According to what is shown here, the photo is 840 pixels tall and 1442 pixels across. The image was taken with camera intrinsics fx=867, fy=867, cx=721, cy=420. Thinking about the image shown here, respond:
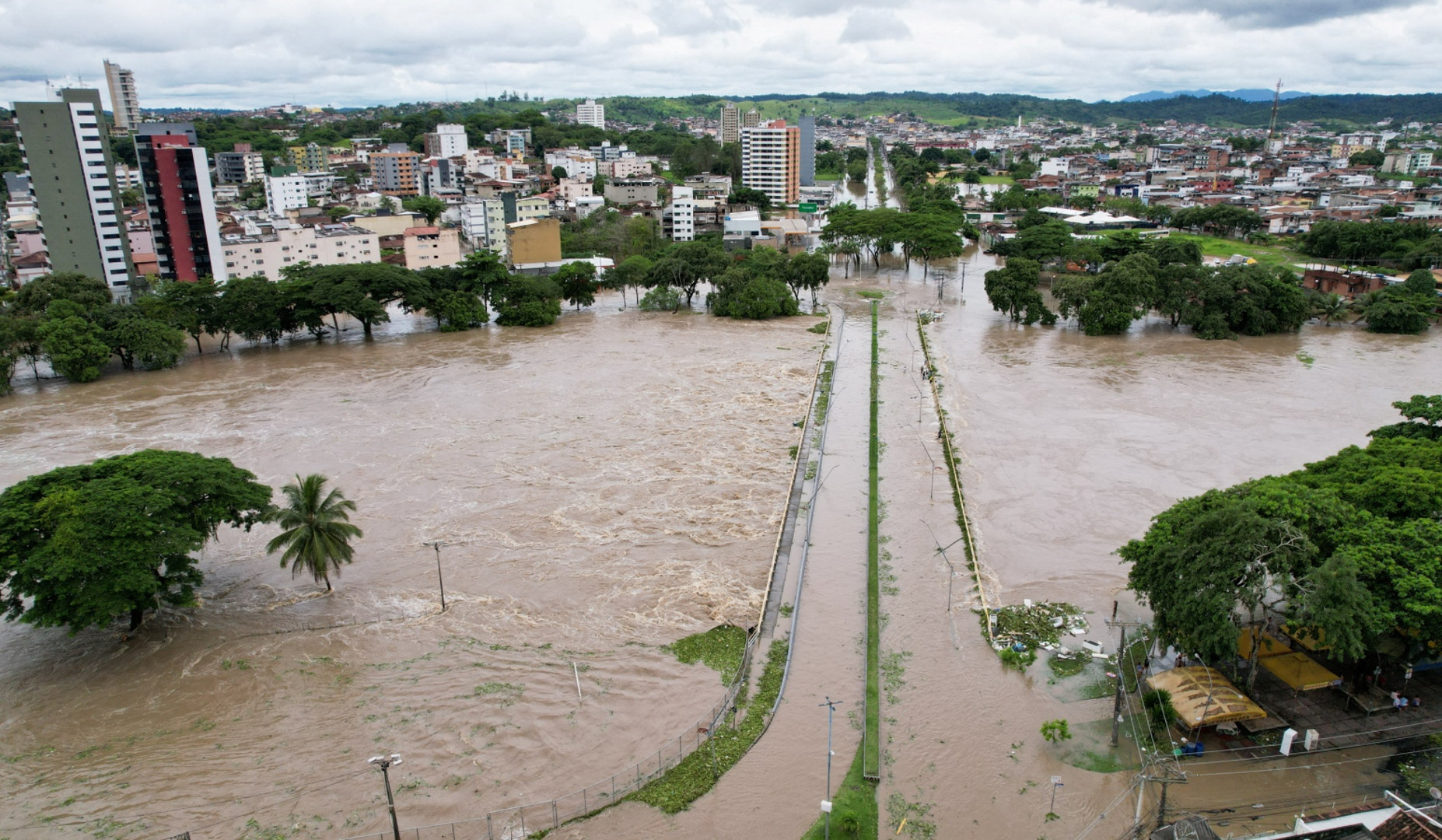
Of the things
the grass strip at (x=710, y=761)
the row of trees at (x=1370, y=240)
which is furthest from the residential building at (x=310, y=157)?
the grass strip at (x=710, y=761)

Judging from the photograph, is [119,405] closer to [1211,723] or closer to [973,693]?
[973,693]

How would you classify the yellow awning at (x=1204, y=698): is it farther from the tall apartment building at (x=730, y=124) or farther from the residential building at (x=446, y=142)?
the tall apartment building at (x=730, y=124)

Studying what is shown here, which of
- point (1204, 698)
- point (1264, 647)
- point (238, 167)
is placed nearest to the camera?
point (1204, 698)

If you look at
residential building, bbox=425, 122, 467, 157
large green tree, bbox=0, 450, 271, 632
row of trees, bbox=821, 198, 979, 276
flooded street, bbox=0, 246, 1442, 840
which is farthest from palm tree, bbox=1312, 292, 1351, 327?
residential building, bbox=425, 122, 467, 157

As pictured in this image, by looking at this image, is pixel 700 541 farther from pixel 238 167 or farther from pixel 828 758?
pixel 238 167

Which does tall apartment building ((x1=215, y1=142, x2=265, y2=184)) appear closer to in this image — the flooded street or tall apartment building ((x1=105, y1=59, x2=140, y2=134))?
tall apartment building ((x1=105, y1=59, x2=140, y2=134))

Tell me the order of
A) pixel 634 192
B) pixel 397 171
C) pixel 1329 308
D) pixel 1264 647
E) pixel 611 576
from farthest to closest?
pixel 397 171, pixel 634 192, pixel 1329 308, pixel 611 576, pixel 1264 647

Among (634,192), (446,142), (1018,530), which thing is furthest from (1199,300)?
(446,142)
